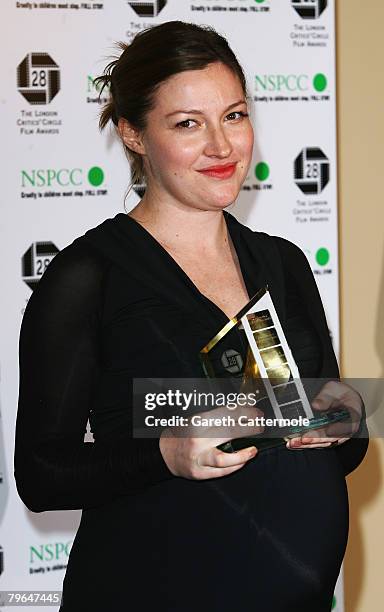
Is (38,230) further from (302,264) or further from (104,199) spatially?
(302,264)

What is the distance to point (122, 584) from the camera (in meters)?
1.30

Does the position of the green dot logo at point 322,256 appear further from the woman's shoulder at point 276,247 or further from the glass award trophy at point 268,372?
the glass award trophy at point 268,372

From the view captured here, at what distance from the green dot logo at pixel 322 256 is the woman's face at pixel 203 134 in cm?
134

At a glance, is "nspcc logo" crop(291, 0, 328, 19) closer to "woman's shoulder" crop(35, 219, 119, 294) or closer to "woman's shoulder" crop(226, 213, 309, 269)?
"woman's shoulder" crop(226, 213, 309, 269)

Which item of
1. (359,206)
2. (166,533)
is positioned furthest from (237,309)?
(359,206)

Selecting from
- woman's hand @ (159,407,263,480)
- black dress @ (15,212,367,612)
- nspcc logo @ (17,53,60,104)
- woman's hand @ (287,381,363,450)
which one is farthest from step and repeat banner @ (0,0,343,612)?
woman's hand @ (159,407,263,480)

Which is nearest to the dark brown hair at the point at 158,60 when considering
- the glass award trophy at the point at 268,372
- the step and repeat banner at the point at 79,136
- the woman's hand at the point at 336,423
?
the glass award trophy at the point at 268,372

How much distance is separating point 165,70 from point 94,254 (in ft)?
0.93

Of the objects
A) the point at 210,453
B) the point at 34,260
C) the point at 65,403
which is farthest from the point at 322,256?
the point at 210,453

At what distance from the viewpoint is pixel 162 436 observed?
47.5 inches

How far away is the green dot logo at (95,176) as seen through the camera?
2.56 meters

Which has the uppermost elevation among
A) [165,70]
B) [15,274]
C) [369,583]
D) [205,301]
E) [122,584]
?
[165,70]

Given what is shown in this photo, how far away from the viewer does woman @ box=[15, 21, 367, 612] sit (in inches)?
49.8

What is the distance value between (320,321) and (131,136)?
1.38 feet
